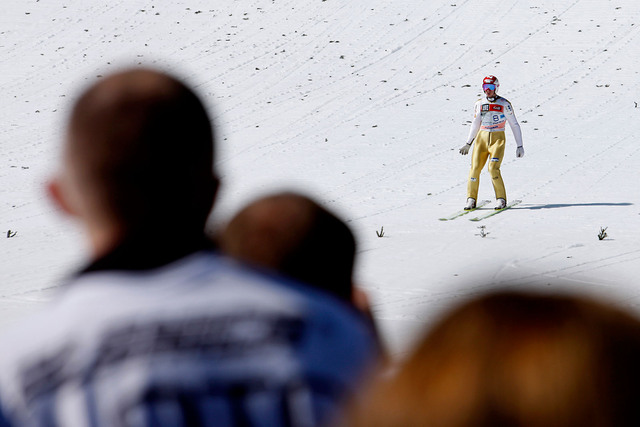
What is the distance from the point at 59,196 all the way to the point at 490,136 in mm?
→ 11044

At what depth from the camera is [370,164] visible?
16.3 metres

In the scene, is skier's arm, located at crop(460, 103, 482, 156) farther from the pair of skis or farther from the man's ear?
the man's ear

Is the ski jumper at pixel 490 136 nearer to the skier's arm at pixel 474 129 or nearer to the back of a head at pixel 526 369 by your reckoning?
the skier's arm at pixel 474 129

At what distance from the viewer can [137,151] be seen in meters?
1.37

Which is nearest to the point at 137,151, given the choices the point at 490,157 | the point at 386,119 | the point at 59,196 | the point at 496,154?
the point at 59,196

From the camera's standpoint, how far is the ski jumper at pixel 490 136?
12.1m

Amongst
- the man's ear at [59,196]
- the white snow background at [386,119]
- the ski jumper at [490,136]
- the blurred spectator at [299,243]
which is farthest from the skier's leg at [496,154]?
the man's ear at [59,196]

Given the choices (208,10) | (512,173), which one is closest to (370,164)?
(512,173)

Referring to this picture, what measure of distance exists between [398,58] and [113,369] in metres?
22.4

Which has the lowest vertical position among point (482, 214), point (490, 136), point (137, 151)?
point (482, 214)

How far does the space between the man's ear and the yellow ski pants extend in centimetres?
1084

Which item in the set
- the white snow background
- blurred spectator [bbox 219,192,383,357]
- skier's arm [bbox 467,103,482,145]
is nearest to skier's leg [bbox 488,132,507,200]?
skier's arm [bbox 467,103,482,145]

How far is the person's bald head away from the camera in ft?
4.50

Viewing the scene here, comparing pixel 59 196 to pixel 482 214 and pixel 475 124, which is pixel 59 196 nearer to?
pixel 482 214
